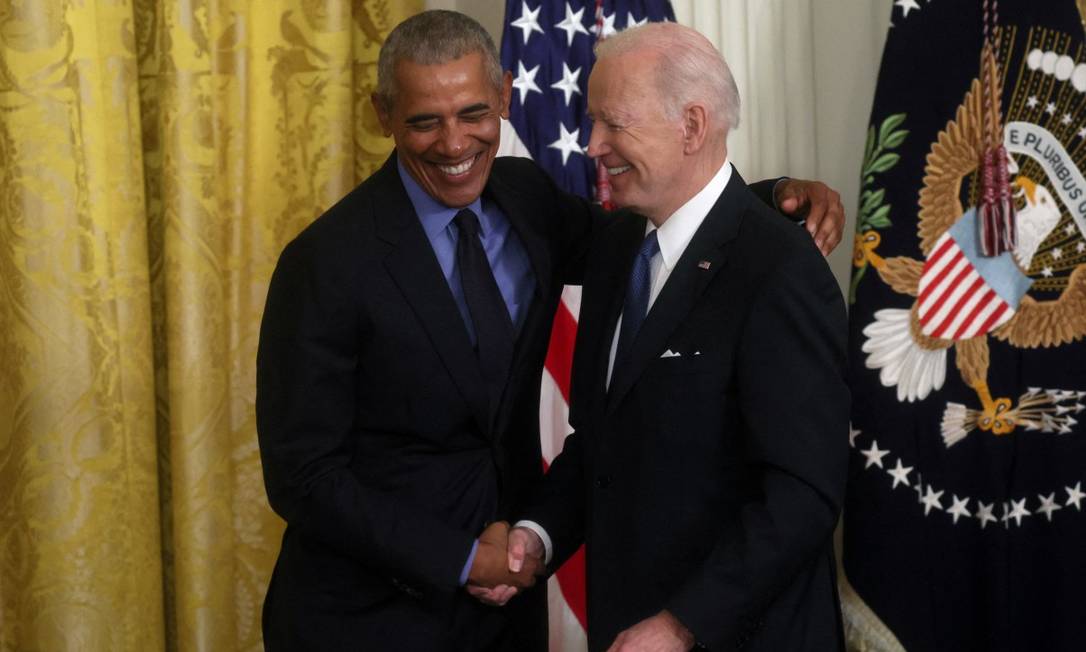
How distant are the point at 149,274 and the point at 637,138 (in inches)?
75.2

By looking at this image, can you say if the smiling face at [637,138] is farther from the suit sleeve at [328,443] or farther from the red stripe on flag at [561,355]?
the red stripe on flag at [561,355]

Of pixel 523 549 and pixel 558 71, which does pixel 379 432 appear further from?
pixel 558 71

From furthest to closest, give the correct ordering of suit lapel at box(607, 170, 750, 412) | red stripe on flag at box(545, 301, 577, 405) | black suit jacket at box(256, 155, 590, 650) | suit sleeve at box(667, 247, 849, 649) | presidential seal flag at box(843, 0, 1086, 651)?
red stripe on flag at box(545, 301, 577, 405), presidential seal flag at box(843, 0, 1086, 651), black suit jacket at box(256, 155, 590, 650), suit lapel at box(607, 170, 750, 412), suit sleeve at box(667, 247, 849, 649)

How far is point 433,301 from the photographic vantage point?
217 centimetres

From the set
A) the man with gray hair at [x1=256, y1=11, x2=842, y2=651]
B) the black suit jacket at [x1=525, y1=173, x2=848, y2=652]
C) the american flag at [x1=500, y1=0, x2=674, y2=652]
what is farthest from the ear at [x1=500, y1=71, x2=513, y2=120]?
the american flag at [x1=500, y1=0, x2=674, y2=652]

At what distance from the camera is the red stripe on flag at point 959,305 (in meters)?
2.98

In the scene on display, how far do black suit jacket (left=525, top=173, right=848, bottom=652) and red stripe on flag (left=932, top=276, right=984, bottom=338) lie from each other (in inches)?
46.6

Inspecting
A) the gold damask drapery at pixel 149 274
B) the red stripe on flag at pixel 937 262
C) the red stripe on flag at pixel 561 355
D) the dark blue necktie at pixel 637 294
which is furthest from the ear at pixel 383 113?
the red stripe on flag at pixel 937 262

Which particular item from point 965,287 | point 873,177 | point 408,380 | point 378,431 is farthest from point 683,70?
point 965,287

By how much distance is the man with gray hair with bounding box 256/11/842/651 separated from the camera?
212 centimetres

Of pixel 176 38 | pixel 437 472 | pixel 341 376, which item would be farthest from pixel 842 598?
pixel 176 38

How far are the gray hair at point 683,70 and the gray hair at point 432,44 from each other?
12.7 inches

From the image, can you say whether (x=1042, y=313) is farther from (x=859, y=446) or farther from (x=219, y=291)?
(x=219, y=291)

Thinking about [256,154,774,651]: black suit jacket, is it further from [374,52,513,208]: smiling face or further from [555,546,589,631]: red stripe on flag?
[555,546,589,631]: red stripe on flag
